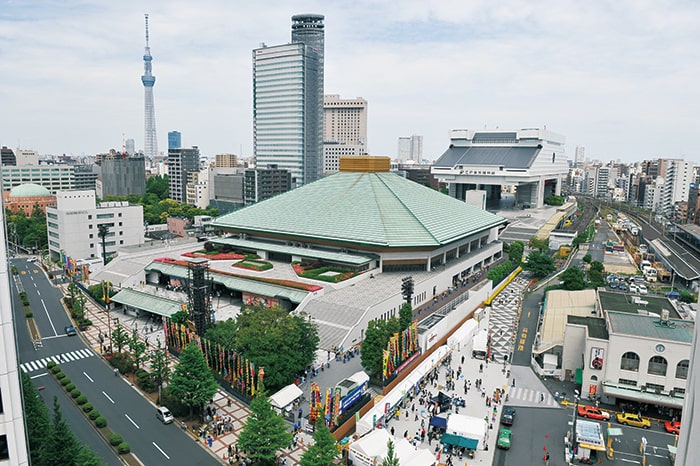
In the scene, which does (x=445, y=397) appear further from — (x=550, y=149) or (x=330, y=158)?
(x=330, y=158)

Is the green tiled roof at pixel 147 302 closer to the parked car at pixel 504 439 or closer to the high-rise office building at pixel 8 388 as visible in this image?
the parked car at pixel 504 439

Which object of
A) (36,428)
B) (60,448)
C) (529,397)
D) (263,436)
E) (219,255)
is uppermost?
(219,255)

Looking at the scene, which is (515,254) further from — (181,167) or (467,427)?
(181,167)

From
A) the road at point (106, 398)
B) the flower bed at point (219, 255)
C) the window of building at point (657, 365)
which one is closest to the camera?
the road at point (106, 398)

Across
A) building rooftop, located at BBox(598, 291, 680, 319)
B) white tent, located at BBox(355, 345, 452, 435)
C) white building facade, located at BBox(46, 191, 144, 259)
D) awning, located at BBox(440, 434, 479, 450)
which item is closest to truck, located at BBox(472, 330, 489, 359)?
white tent, located at BBox(355, 345, 452, 435)

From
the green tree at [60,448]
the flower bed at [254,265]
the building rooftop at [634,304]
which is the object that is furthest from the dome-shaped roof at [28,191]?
the building rooftop at [634,304]

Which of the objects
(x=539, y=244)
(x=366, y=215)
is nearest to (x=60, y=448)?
(x=366, y=215)
